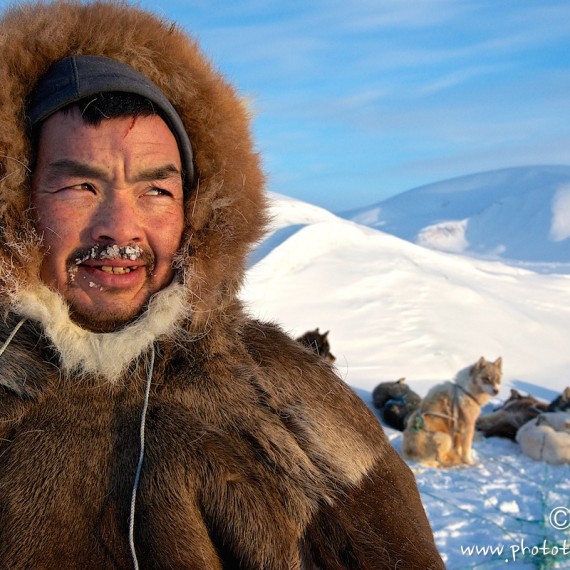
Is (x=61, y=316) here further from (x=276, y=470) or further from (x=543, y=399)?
(x=543, y=399)

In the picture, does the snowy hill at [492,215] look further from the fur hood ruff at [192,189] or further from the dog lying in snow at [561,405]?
the fur hood ruff at [192,189]

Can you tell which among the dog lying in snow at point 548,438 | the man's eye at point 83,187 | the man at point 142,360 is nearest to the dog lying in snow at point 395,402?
the dog lying in snow at point 548,438

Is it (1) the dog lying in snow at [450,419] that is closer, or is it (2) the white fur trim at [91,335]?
(2) the white fur trim at [91,335]

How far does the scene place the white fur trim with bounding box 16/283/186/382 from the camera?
1460mm

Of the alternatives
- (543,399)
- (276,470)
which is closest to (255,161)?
(276,470)

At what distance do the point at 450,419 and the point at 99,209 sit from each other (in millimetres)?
5028

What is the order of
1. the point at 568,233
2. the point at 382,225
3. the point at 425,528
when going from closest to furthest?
the point at 425,528 → the point at 568,233 → the point at 382,225

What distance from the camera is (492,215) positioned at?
131 feet

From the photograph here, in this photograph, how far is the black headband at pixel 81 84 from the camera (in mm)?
1446

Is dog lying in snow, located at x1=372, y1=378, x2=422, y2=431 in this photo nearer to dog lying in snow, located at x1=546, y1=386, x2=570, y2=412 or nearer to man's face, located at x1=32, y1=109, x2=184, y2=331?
dog lying in snow, located at x1=546, y1=386, x2=570, y2=412

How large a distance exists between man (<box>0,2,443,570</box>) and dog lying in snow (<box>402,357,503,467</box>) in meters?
4.25

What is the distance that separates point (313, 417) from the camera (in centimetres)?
161

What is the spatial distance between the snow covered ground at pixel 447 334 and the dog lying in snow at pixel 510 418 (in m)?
0.13

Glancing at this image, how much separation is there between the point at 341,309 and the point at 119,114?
8504 millimetres
